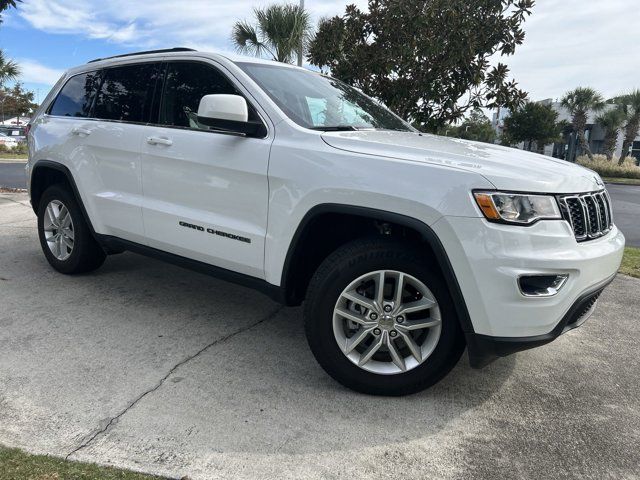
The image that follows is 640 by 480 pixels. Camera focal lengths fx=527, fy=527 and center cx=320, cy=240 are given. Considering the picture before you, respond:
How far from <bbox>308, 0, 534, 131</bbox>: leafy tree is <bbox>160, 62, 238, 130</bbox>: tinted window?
341 centimetres

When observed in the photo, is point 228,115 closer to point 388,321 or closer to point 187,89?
point 187,89

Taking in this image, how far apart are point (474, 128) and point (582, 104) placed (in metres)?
43.2

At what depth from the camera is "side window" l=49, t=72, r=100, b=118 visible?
4.54 meters

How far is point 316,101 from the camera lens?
11.9ft

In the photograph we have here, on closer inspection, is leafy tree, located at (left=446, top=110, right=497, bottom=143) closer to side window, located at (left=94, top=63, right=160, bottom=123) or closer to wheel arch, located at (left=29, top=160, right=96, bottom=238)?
side window, located at (left=94, top=63, right=160, bottom=123)

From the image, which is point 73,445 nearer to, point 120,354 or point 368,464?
point 120,354

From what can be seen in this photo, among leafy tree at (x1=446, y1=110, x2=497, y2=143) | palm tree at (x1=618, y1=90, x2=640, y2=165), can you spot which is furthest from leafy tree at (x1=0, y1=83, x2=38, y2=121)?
palm tree at (x1=618, y1=90, x2=640, y2=165)

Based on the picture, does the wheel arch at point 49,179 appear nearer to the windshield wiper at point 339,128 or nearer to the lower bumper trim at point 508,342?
the windshield wiper at point 339,128

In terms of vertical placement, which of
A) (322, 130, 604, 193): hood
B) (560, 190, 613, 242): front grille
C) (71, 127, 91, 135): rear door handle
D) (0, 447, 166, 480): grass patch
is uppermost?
(322, 130, 604, 193): hood

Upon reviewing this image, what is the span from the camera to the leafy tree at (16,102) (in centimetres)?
5853

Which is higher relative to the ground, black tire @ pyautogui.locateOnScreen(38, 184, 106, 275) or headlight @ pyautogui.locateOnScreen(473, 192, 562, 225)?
headlight @ pyautogui.locateOnScreen(473, 192, 562, 225)

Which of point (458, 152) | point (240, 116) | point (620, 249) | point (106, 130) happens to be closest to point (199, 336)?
point (240, 116)

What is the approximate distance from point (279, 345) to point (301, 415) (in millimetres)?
924

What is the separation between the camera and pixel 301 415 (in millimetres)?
2738
